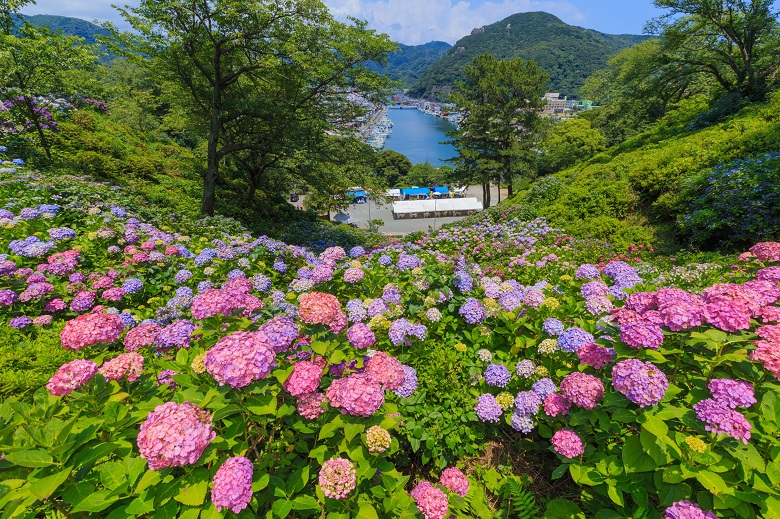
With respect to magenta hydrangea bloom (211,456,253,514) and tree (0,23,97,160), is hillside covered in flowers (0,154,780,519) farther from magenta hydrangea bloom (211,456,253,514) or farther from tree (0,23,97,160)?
tree (0,23,97,160)

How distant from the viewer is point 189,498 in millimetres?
1424

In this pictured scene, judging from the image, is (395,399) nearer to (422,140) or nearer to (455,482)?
(455,482)

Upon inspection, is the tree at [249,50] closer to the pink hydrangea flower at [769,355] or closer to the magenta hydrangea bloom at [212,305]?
the magenta hydrangea bloom at [212,305]

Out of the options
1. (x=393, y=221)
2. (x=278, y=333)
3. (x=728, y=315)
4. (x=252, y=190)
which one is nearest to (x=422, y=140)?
(x=393, y=221)

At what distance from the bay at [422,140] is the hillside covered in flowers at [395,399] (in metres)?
81.0

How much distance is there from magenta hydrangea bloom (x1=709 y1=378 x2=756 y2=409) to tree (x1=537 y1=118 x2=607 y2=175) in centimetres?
3582

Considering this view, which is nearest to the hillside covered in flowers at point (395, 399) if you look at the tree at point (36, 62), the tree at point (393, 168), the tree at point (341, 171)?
the tree at point (36, 62)

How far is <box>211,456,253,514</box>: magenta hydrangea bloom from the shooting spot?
1420 millimetres

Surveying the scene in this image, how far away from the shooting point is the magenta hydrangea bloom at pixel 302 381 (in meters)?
1.82

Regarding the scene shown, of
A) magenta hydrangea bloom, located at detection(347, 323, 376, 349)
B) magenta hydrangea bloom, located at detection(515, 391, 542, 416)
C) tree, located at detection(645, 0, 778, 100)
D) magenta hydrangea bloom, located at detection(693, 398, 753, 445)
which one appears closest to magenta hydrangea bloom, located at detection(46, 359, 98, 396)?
magenta hydrangea bloom, located at detection(347, 323, 376, 349)

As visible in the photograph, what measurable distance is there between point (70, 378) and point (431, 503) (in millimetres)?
A: 2091

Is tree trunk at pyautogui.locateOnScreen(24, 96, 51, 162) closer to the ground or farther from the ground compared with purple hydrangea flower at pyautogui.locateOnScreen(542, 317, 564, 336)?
farther from the ground

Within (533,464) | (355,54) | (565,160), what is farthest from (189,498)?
(565,160)

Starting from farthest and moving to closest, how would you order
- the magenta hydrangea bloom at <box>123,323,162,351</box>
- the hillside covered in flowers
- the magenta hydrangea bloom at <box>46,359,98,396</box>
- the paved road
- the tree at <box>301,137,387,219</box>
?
the paved road → the tree at <box>301,137,387,219</box> → the magenta hydrangea bloom at <box>123,323,162,351</box> → the magenta hydrangea bloom at <box>46,359,98,396</box> → the hillside covered in flowers
